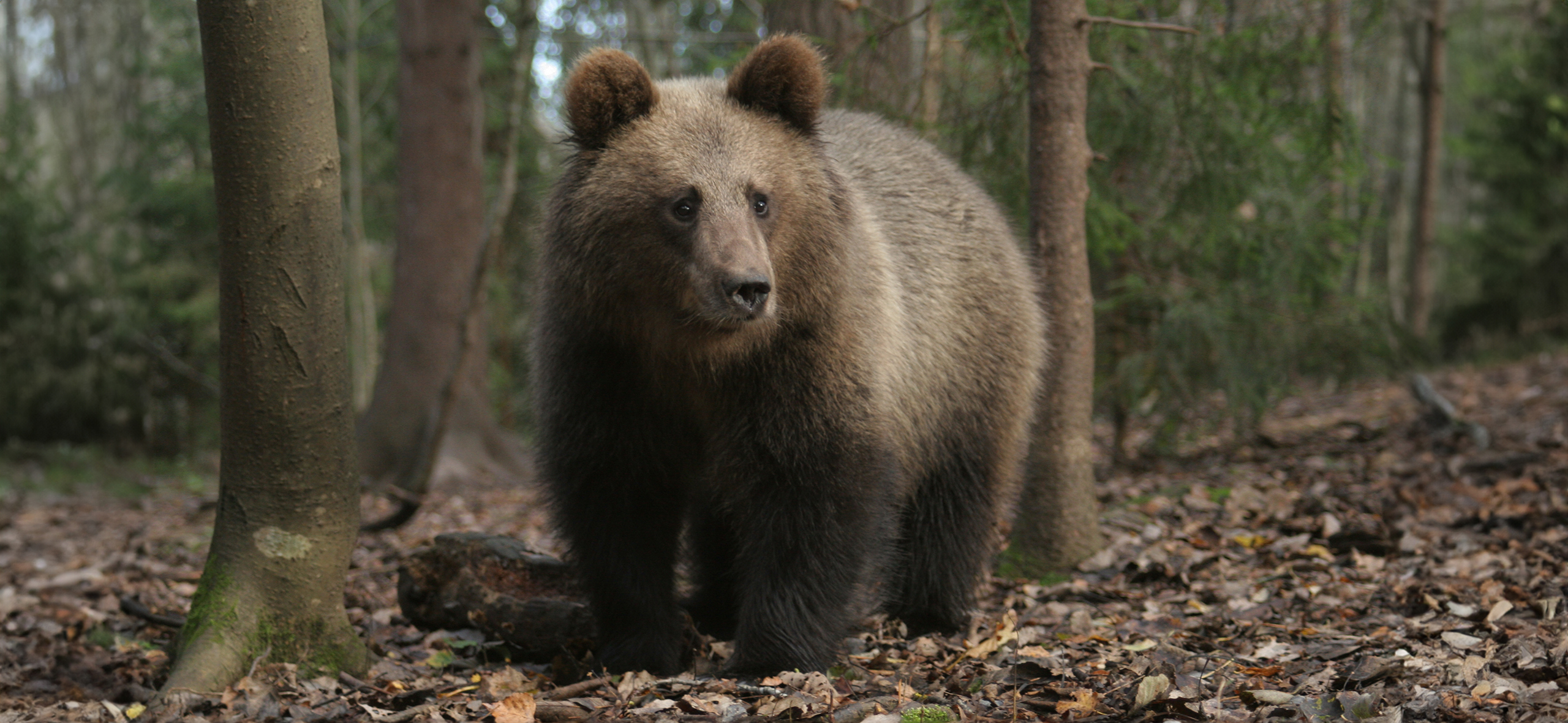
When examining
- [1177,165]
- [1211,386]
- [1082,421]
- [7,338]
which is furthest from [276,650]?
[7,338]

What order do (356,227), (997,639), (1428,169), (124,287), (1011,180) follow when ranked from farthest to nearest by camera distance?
(124,287) < (356,227) < (1428,169) < (1011,180) < (997,639)

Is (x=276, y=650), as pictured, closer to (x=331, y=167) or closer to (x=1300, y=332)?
(x=331, y=167)

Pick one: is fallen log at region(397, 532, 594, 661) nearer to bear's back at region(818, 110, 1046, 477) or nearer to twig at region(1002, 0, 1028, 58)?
bear's back at region(818, 110, 1046, 477)

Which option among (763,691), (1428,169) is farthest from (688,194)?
(1428,169)

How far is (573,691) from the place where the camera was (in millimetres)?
3990

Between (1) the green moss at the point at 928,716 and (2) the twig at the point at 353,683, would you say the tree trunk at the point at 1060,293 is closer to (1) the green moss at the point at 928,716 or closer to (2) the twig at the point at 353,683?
(1) the green moss at the point at 928,716

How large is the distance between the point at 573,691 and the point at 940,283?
2.61 m

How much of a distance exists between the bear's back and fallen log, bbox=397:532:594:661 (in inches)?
68.9

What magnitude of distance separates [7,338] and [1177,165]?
16654mm

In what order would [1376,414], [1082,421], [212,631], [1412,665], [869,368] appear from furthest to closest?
1. [1376,414]
2. [1082,421]
3. [869,368]
4. [212,631]
5. [1412,665]

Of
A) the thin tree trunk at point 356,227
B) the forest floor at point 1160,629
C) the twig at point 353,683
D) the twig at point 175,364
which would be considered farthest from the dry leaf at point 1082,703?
the thin tree trunk at point 356,227

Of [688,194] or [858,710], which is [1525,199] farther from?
[858,710]

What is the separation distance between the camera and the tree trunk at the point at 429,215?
36.9 feet

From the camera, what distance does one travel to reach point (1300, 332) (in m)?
8.42
